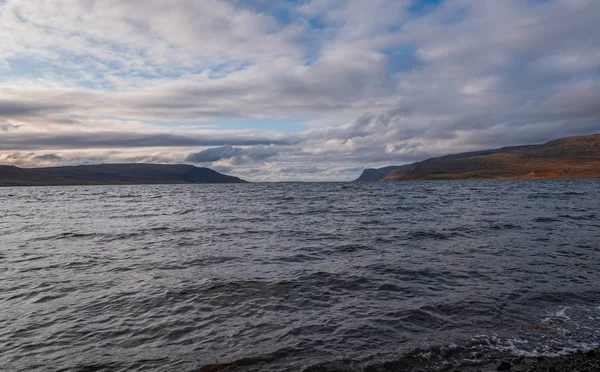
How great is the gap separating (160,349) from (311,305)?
4.82m

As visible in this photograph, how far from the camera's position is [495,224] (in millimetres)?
30531

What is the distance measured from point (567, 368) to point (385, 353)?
3764 mm

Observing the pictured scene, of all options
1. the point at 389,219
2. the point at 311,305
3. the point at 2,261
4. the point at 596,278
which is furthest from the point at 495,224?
the point at 2,261

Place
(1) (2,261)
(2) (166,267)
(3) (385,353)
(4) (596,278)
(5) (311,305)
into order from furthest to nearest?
(1) (2,261), (2) (166,267), (4) (596,278), (5) (311,305), (3) (385,353)

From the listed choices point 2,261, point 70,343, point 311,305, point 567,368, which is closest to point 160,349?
point 70,343

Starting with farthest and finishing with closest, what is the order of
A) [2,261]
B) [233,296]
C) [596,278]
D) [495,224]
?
[495,224] < [2,261] < [596,278] < [233,296]

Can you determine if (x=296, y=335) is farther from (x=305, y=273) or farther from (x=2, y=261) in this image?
(x=2, y=261)

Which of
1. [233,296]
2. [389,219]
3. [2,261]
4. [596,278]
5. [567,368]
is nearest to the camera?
[567,368]

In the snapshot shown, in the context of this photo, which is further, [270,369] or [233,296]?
[233,296]

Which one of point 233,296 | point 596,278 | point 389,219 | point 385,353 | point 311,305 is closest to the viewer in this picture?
point 385,353

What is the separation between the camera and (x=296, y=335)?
31.9 ft

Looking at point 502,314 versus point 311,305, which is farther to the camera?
point 311,305

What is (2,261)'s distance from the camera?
63.5 ft

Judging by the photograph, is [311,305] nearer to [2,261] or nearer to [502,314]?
[502,314]
